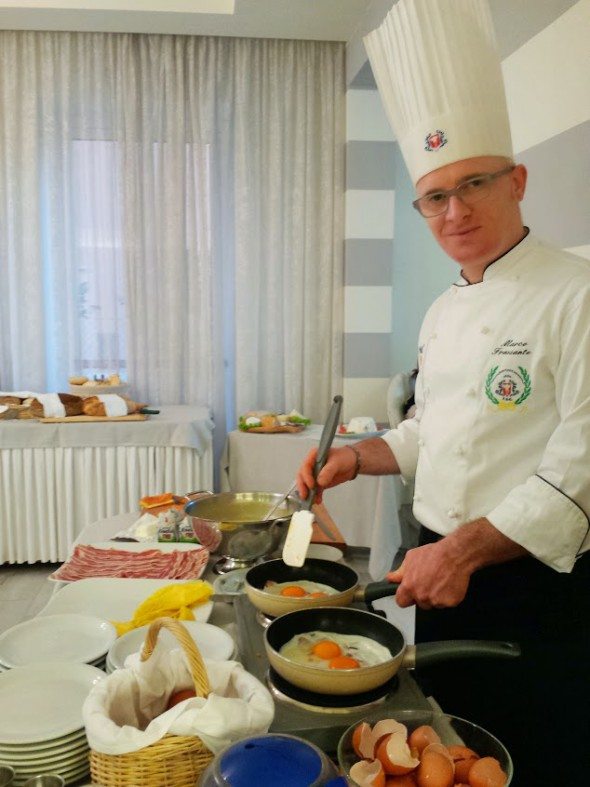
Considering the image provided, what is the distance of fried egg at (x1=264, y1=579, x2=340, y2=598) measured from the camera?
1102mm

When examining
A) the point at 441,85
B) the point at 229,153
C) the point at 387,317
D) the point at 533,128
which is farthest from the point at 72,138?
the point at 441,85

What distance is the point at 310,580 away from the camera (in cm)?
121

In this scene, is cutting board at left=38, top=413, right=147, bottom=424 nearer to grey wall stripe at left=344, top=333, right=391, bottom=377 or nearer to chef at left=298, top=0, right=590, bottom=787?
grey wall stripe at left=344, top=333, right=391, bottom=377

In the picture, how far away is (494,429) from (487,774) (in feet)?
2.04

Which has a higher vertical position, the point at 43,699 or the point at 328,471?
the point at 328,471

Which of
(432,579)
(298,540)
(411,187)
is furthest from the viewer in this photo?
(411,187)

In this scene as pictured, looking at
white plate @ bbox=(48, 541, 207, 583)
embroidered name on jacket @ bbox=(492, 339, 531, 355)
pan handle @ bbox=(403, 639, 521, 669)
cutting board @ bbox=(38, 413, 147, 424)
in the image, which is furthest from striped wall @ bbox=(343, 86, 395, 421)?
pan handle @ bbox=(403, 639, 521, 669)

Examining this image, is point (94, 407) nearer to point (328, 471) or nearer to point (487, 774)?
point (328, 471)

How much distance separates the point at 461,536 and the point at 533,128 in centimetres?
128

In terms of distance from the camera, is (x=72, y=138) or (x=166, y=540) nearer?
(x=166, y=540)

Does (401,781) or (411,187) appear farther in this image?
(411,187)

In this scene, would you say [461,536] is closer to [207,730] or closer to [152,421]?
[207,730]

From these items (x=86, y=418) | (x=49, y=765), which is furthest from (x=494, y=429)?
(x=86, y=418)

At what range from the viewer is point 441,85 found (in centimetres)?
134
